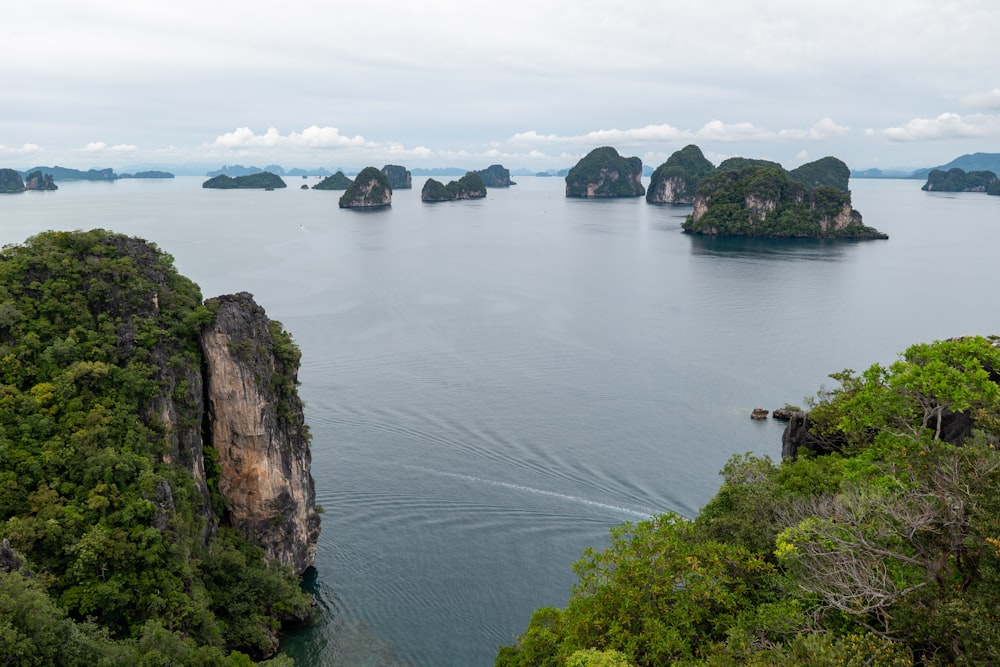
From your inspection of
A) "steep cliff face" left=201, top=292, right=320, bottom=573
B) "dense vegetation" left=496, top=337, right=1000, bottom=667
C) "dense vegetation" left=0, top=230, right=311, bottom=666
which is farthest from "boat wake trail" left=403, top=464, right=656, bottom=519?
"dense vegetation" left=0, top=230, right=311, bottom=666

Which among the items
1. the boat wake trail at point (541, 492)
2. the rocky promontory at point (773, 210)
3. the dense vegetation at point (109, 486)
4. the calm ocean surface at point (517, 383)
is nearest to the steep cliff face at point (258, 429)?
the dense vegetation at point (109, 486)

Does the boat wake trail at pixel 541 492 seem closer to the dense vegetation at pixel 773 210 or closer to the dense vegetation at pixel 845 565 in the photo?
the dense vegetation at pixel 845 565

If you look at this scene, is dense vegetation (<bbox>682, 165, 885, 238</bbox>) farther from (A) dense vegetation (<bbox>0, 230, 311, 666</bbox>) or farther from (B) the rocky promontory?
(A) dense vegetation (<bbox>0, 230, 311, 666</bbox>)

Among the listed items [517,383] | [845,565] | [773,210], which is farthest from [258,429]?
[773,210]

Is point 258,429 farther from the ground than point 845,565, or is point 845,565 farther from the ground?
point 845,565

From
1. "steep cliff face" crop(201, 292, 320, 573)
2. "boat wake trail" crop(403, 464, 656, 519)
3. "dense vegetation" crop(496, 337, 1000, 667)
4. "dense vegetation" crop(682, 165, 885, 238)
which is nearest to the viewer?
"dense vegetation" crop(496, 337, 1000, 667)

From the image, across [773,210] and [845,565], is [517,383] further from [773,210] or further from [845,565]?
[773,210]
